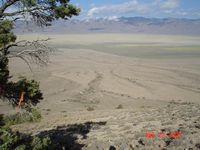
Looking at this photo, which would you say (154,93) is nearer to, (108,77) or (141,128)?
(108,77)

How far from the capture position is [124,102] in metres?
39.8

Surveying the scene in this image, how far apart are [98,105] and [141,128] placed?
21794 mm

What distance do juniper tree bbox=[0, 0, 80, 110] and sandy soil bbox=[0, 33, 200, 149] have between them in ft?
6.46

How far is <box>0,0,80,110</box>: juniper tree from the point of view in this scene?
10.2m

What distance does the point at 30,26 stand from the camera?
1069cm

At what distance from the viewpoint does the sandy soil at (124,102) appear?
46.8ft

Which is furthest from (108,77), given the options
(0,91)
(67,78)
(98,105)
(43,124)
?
(0,91)

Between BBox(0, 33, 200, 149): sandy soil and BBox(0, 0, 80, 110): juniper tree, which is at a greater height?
BBox(0, 0, 80, 110): juniper tree
